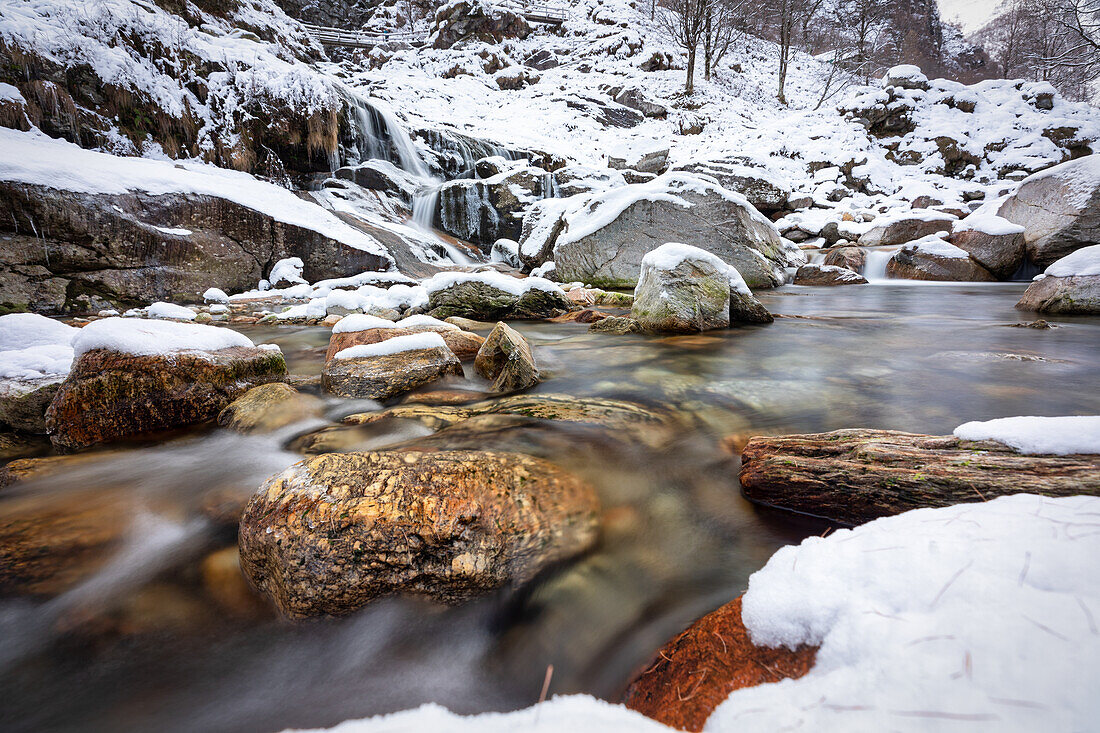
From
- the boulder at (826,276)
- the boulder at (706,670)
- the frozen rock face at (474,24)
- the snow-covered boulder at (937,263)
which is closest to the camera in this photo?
the boulder at (706,670)

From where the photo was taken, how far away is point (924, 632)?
65cm

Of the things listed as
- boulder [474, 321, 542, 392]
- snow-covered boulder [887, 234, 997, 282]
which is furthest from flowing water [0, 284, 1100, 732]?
snow-covered boulder [887, 234, 997, 282]

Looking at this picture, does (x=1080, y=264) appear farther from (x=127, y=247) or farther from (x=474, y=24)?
(x=474, y=24)

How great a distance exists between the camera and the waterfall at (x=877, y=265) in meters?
9.56

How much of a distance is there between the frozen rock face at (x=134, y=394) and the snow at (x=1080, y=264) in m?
8.53

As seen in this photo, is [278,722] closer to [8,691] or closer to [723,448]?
[8,691]

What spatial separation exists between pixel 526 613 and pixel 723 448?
4.24 ft

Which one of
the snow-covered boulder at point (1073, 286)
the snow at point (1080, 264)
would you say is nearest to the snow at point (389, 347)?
the snow-covered boulder at point (1073, 286)

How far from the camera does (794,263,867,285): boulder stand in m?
8.88

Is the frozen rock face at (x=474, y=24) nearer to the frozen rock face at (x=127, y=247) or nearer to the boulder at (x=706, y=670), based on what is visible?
the frozen rock face at (x=127, y=247)

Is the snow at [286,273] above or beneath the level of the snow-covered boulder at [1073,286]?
above

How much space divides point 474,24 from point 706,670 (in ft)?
121

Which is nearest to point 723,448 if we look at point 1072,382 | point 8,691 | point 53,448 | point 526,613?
point 526,613

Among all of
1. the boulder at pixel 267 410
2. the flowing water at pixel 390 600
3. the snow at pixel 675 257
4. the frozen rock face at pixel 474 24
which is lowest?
the flowing water at pixel 390 600
